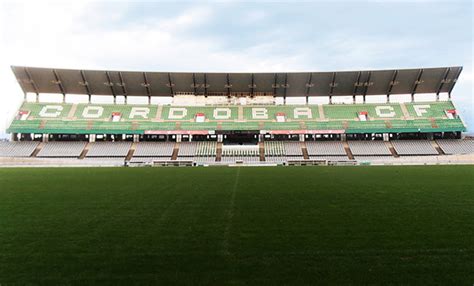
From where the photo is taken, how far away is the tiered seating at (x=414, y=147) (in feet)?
133

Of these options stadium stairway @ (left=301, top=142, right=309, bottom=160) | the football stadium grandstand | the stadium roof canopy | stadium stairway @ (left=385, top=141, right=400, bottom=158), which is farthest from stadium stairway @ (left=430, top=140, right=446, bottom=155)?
stadium stairway @ (left=301, top=142, right=309, bottom=160)

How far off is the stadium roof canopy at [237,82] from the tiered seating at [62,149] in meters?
8.66

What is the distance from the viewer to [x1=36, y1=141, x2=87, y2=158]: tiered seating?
39906mm

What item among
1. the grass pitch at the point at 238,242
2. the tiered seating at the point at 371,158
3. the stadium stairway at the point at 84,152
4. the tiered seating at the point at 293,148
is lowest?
the grass pitch at the point at 238,242

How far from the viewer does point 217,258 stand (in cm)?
448

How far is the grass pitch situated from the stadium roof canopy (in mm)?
37436

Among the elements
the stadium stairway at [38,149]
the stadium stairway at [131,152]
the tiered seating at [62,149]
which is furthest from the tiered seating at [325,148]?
the stadium stairway at [38,149]

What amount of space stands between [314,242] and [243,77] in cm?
4141

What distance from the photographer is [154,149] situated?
139 feet

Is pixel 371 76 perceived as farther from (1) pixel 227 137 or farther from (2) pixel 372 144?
(1) pixel 227 137

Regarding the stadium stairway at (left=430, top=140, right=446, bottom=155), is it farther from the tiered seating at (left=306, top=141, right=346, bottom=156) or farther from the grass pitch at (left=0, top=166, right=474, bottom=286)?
the grass pitch at (left=0, top=166, right=474, bottom=286)

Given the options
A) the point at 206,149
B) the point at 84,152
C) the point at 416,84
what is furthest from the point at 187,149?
the point at 416,84

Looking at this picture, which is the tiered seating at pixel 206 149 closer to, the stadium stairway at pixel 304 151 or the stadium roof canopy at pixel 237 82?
the stadium roof canopy at pixel 237 82

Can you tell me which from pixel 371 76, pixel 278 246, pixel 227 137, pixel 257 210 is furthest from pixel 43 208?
pixel 371 76
